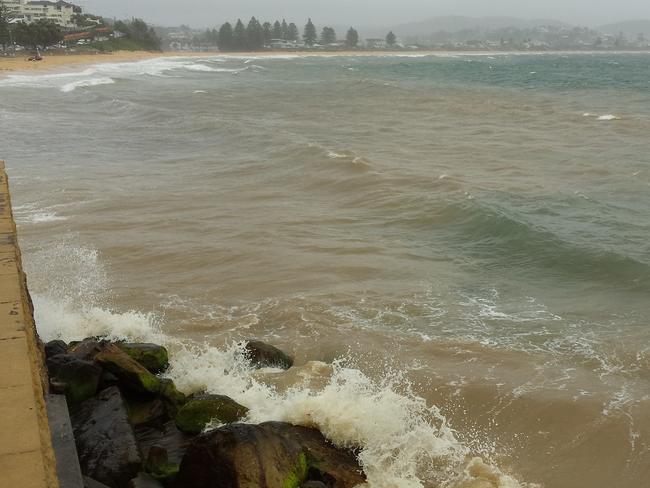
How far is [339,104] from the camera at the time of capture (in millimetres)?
39125

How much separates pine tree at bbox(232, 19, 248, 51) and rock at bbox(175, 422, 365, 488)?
179m

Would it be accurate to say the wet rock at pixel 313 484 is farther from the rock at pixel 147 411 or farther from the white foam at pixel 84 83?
the white foam at pixel 84 83

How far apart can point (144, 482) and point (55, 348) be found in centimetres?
258

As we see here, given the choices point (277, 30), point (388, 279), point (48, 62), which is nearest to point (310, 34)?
point (277, 30)

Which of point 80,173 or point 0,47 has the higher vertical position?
point 0,47

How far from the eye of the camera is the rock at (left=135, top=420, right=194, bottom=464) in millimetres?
5621

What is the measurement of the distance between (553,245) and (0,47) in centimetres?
8961

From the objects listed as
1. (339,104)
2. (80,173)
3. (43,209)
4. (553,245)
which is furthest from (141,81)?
(553,245)

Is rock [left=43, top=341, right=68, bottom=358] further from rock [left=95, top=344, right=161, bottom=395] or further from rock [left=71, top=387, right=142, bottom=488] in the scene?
rock [left=71, top=387, right=142, bottom=488]

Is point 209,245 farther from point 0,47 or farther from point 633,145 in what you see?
point 0,47

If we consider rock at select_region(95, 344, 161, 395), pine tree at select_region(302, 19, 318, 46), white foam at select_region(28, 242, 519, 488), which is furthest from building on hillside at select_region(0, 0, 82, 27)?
rock at select_region(95, 344, 161, 395)

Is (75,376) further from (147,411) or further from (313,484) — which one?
(313,484)

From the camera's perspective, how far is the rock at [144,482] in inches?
197

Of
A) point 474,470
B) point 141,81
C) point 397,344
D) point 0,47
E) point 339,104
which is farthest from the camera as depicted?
point 0,47
